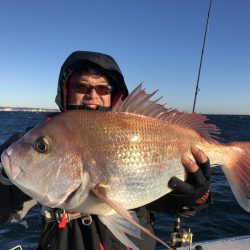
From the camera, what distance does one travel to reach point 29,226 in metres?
8.78

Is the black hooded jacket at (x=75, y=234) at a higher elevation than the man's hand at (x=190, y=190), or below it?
below

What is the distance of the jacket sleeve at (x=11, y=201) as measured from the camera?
275 centimetres

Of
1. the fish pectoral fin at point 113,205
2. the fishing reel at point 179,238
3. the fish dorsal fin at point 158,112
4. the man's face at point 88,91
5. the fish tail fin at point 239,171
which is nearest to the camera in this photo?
the fish pectoral fin at point 113,205

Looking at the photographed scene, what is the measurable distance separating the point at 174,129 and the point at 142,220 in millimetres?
963

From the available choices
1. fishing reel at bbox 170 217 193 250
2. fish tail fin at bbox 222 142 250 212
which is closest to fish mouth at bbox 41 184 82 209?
fish tail fin at bbox 222 142 250 212

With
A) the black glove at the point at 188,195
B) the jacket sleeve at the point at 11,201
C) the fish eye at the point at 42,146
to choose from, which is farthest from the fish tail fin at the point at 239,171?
the jacket sleeve at the point at 11,201

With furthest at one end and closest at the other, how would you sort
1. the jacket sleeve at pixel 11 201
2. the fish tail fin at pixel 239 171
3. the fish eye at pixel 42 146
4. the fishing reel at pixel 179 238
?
the fishing reel at pixel 179 238, the fish tail fin at pixel 239 171, the jacket sleeve at pixel 11 201, the fish eye at pixel 42 146

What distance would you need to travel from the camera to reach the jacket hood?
3347mm

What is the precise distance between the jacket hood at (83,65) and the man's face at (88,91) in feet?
0.31

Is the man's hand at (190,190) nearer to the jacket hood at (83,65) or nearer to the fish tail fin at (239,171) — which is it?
the fish tail fin at (239,171)

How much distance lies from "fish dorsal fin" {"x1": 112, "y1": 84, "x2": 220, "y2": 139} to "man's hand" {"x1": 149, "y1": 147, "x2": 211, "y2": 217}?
234 mm

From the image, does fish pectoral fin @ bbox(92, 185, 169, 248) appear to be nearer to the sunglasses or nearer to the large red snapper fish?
the large red snapper fish

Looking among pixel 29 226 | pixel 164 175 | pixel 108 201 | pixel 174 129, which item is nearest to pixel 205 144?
pixel 174 129

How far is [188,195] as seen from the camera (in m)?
2.83
